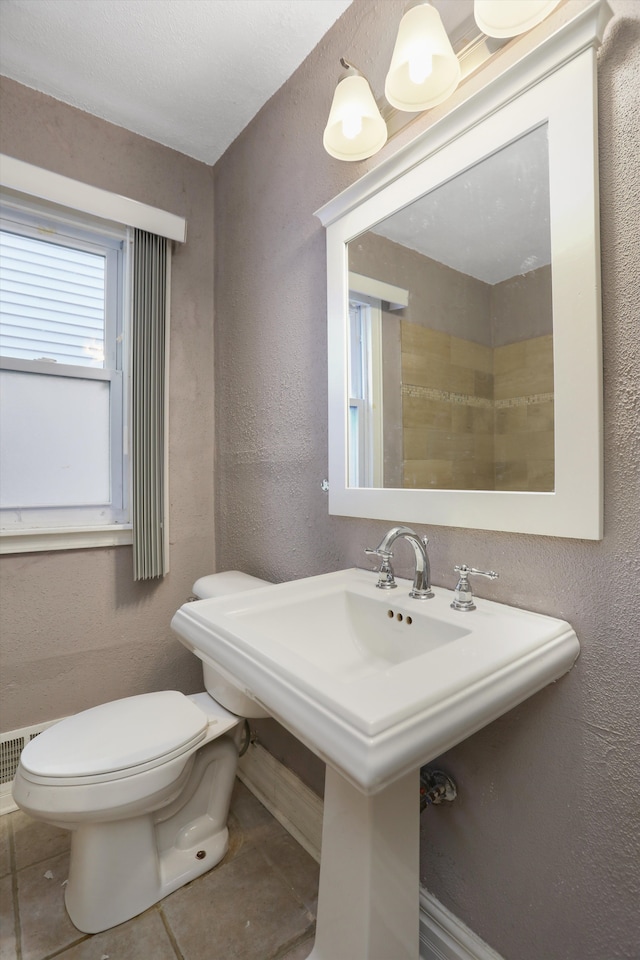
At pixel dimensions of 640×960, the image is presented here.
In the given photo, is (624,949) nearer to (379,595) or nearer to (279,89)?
(379,595)

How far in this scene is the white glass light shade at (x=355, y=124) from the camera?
1.05 meters

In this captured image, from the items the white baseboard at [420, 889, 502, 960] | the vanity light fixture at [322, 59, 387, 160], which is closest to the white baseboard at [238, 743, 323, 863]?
the white baseboard at [420, 889, 502, 960]

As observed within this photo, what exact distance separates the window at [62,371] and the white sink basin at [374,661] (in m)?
0.96

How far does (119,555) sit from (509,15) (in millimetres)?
1754

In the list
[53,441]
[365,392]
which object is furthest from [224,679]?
[53,441]

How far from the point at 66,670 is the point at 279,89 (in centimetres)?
208

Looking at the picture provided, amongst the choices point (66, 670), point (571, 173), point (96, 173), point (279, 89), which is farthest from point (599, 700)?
point (96, 173)

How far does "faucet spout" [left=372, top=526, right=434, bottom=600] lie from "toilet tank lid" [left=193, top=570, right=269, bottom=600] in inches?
23.0

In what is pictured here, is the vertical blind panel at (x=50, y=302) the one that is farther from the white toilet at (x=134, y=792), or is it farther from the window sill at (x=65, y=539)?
the white toilet at (x=134, y=792)

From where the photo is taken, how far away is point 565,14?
2.54 feet

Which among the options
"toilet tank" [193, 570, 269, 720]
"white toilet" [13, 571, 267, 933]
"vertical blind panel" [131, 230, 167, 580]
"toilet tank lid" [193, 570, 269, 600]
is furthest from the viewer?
"vertical blind panel" [131, 230, 167, 580]

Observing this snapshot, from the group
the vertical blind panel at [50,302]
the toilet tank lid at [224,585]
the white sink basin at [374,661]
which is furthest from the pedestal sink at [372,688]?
the vertical blind panel at [50,302]

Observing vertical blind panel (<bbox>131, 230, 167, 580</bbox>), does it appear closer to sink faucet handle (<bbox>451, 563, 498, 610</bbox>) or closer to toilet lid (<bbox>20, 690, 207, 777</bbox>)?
toilet lid (<bbox>20, 690, 207, 777</bbox>)

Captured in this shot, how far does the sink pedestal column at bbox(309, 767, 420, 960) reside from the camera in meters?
0.72
